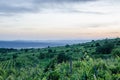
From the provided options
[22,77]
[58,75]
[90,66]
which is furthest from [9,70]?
[90,66]

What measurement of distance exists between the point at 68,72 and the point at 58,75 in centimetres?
129

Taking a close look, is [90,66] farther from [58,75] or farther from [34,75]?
[34,75]

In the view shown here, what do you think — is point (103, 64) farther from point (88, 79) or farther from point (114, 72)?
point (88, 79)

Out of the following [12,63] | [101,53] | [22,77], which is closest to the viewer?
[22,77]

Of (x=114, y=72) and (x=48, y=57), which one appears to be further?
(x=48, y=57)

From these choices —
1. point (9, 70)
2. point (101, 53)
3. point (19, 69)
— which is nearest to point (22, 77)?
point (9, 70)

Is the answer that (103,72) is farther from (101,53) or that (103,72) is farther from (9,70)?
(101,53)

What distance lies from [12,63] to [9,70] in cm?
102

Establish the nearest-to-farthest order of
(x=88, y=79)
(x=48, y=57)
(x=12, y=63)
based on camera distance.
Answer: (x=88, y=79) < (x=12, y=63) < (x=48, y=57)

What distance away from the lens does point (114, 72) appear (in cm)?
2017

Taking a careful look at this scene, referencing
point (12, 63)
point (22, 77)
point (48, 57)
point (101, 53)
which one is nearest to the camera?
point (22, 77)

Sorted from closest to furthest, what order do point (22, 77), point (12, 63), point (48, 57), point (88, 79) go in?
point (88, 79) < point (22, 77) < point (12, 63) < point (48, 57)

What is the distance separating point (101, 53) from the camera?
219ft

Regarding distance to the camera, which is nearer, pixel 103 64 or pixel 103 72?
pixel 103 72
